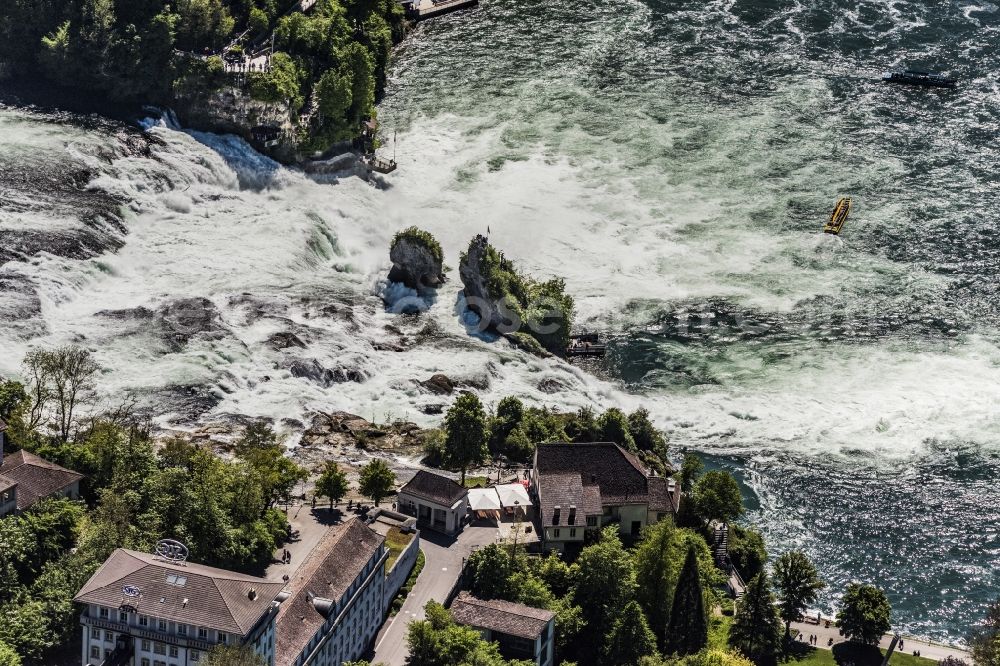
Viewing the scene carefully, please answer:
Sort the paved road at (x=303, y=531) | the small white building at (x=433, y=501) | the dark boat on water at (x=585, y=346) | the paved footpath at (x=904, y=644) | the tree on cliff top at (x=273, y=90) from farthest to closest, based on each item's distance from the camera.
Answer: the tree on cliff top at (x=273, y=90) < the dark boat on water at (x=585, y=346) < the small white building at (x=433, y=501) < the paved footpath at (x=904, y=644) < the paved road at (x=303, y=531)

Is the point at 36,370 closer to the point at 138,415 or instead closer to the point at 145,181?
the point at 138,415

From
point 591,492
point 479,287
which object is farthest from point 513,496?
point 479,287

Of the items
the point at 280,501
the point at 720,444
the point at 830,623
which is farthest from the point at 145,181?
the point at 830,623

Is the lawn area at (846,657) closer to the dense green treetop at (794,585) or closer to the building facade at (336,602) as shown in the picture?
the dense green treetop at (794,585)

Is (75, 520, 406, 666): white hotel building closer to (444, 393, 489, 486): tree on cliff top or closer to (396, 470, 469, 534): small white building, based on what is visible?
(396, 470, 469, 534): small white building

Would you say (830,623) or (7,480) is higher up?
(7,480)

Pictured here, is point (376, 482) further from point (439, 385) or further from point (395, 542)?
point (439, 385)

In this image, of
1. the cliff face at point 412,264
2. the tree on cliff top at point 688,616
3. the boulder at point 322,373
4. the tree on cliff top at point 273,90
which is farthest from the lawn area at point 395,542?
the tree on cliff top at point 273,90
